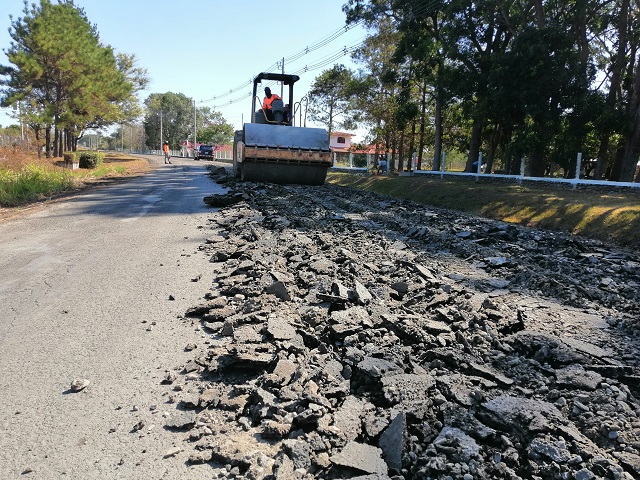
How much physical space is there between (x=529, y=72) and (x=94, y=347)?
67.1 feet

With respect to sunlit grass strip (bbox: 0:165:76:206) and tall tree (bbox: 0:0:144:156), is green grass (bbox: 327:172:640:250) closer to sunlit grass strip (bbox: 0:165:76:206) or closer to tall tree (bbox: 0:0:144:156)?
sunlit grass strip (bbox: 0:165:76:206)

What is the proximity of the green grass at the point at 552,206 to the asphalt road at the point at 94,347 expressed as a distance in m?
8.58

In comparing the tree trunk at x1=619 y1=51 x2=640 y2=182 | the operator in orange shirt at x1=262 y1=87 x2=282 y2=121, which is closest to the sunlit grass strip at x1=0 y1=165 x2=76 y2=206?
the operator in orange shirt at x1=262 y1=87 x2=282 y2=121

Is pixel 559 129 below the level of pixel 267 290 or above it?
above

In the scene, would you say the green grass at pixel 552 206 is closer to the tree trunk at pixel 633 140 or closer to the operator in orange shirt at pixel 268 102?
the tree trunk at pixel 633 140

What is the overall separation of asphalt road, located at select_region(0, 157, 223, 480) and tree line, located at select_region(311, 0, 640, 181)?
1691cm

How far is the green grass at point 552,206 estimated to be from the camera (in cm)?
1040

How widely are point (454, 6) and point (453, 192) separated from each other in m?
11.3

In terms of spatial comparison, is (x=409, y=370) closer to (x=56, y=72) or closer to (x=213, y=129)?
(x=56, y=72)

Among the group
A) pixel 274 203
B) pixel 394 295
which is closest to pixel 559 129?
pixel 274 203

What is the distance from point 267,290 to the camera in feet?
16.6

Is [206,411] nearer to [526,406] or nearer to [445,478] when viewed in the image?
[445,478]

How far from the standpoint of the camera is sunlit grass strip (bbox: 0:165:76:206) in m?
13.2

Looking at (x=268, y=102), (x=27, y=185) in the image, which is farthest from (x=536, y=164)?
(x=27, y=185)
